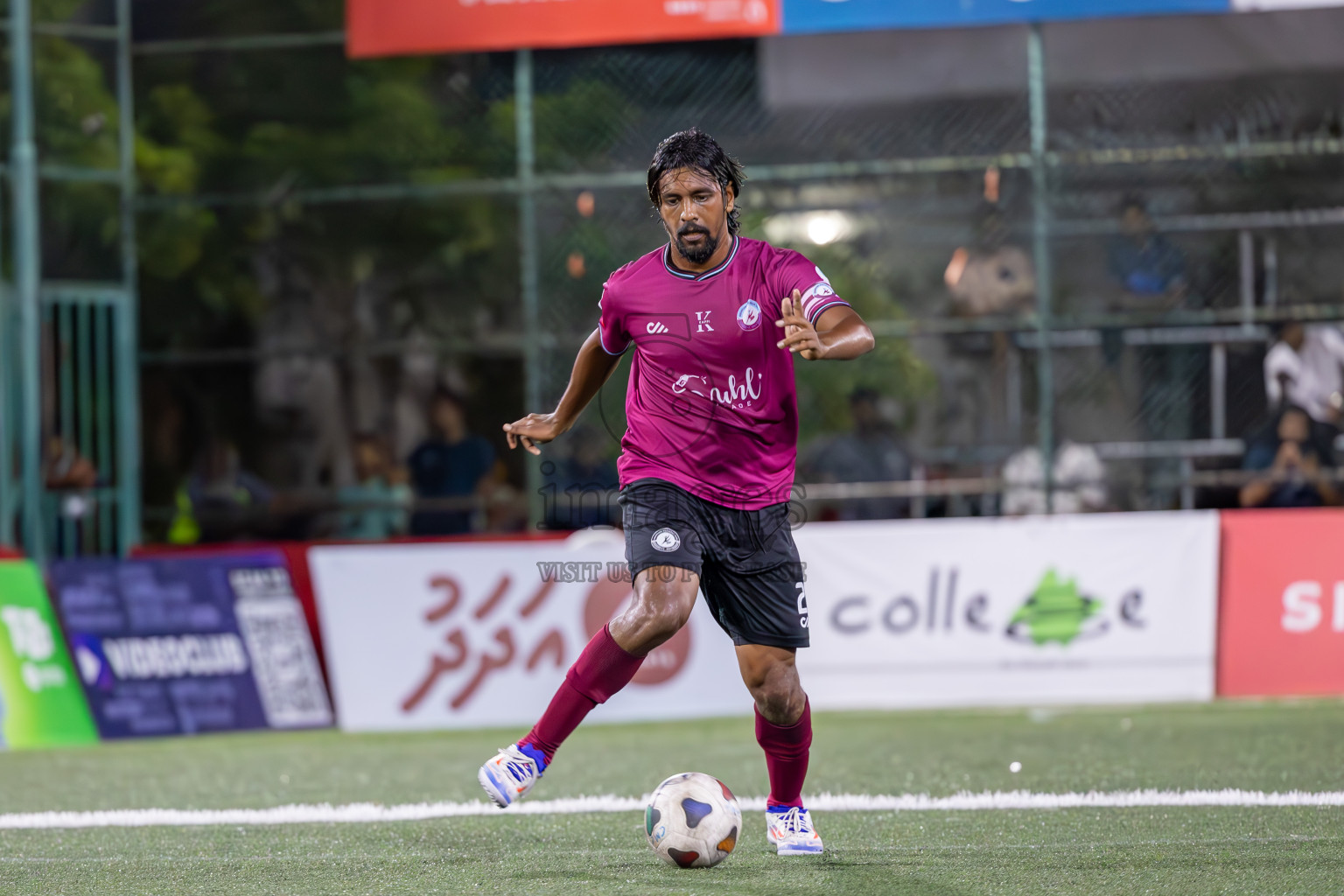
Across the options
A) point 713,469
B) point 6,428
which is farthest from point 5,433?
point 713,469

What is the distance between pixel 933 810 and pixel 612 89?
814 cm

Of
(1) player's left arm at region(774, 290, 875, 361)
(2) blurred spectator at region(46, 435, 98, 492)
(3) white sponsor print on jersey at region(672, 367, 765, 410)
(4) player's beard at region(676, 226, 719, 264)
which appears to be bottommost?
(2) blurred spectator at region(46, 435, 98, 492)

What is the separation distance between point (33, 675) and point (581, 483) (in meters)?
4.08

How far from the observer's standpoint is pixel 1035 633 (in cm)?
1121

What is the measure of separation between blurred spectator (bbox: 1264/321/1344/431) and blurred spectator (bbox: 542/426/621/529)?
4.81 m

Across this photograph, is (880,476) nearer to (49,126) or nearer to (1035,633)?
(1035,633)

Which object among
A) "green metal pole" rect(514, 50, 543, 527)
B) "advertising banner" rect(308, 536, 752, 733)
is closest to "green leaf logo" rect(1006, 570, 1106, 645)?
"advertising banner" rect(308, 536, 752, 733)

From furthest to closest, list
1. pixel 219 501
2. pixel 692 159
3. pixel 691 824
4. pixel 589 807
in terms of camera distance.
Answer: pixel 219 501 < pixel 589 807 < pixel 692 159 < pixel 691 824

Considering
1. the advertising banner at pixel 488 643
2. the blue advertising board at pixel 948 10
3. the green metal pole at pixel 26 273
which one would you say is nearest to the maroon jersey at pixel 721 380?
the advertising banner at pixel 488 643

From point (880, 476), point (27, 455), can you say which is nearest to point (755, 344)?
point (880, 476)

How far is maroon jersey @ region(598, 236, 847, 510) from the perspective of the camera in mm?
5645

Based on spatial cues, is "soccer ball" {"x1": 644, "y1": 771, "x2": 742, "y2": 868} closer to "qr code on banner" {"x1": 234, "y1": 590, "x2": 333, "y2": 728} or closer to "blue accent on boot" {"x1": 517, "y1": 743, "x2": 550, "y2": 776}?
"blue accent on boot" {"x1": 517, "y1": 743, "x2": 550, "y2": 776}

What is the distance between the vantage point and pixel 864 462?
13.1m

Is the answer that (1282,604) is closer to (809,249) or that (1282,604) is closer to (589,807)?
(809,249)
